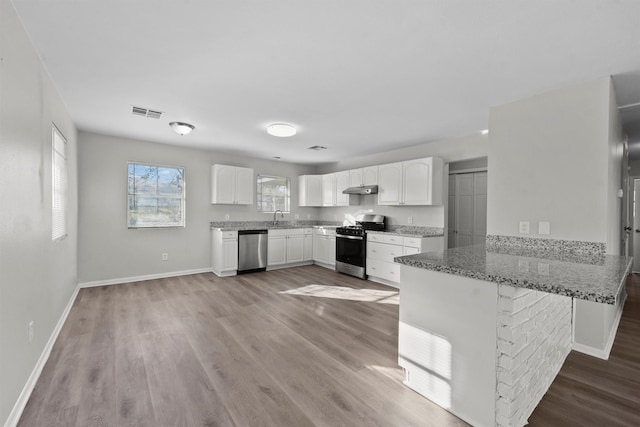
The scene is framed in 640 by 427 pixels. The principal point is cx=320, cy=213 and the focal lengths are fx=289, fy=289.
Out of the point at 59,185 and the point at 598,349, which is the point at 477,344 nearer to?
the point at 598,349

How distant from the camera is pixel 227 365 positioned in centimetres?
233

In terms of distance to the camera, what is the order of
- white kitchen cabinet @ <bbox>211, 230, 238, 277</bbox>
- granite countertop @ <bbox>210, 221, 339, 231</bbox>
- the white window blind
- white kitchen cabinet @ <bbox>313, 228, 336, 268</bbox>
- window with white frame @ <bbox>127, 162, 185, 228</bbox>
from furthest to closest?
white kitchen cabinet @ <bbox>313, 228, 336, 268</bbox> < granite countertop @ <bbox>210, 221, 339, 231</bbox> < white kitchen cabinet @ <bbox>211, 230, 238, 277</bbox> < window with white frame @ <bbox>127, 162, 185, 228</bbox> < the white window blind

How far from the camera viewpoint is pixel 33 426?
5.46 feet

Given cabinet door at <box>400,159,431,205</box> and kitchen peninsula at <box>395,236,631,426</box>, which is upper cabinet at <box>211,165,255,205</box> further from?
kitchen peninsula at <box>395,236,631,426</box>

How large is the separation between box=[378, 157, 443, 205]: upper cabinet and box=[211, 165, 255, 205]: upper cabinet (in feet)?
8.74

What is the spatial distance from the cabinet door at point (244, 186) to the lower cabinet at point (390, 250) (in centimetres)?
258

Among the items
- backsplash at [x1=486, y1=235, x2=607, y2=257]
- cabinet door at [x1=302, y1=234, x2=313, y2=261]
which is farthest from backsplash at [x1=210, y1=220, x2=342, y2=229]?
backsplash at [x1=486, y1=235, x2=607, y2=257]

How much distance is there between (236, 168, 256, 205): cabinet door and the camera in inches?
230

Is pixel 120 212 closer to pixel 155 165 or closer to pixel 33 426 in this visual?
pixel 155 165

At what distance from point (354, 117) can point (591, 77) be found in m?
2.21

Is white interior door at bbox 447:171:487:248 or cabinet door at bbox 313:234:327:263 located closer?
white interior door at bbox 447:171:487:248

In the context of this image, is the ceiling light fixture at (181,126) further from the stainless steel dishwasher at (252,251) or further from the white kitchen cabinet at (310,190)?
the white kitchen cabinet at (310,190)

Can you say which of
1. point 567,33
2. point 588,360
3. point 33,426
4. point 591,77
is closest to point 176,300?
point 33,426

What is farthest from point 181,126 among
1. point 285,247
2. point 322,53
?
point 285,247
